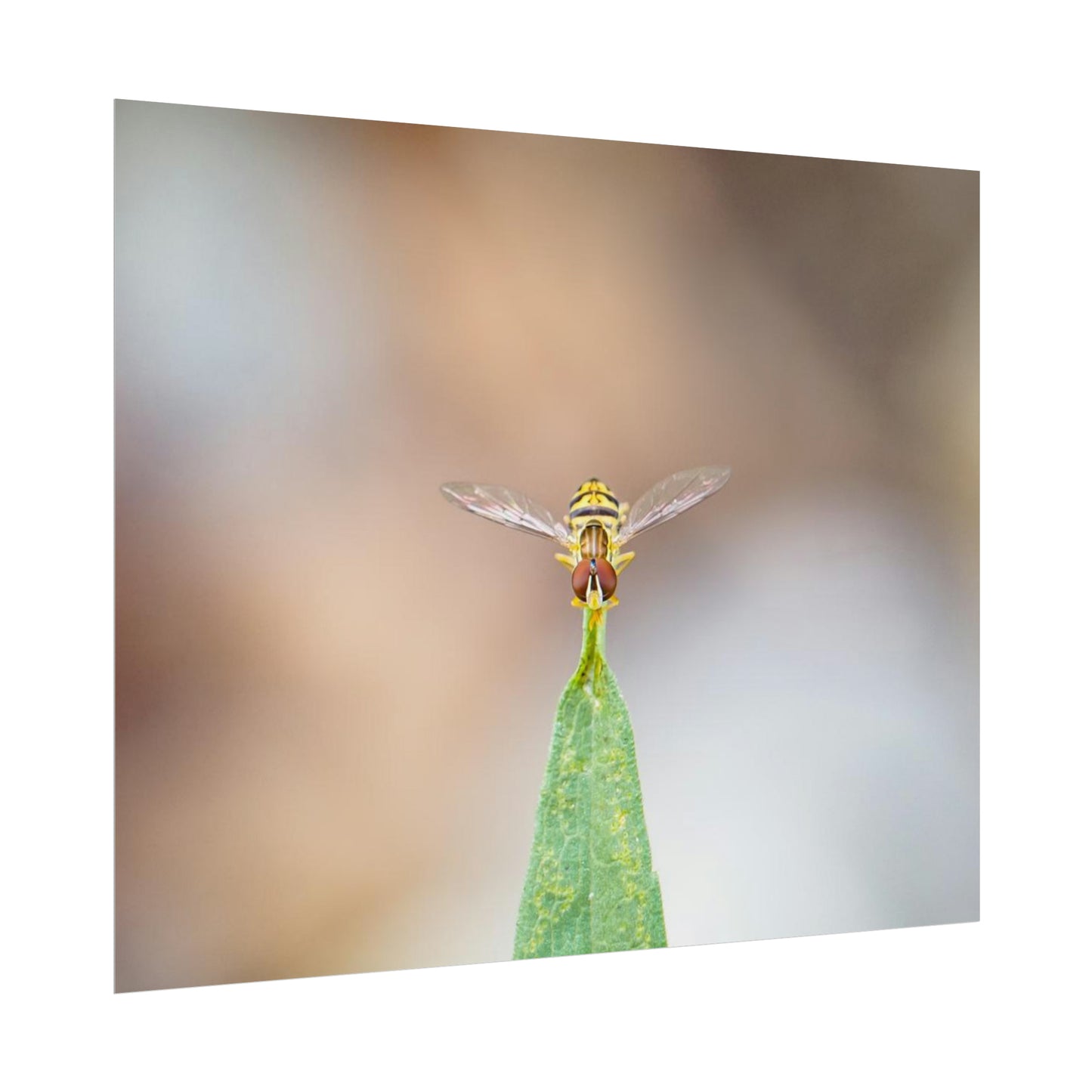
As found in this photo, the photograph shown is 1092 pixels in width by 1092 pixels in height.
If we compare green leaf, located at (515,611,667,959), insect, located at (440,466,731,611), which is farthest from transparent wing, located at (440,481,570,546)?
green leaf, located at (515,611,667,959)

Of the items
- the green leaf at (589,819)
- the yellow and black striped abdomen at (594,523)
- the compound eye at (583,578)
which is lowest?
the green leaf at (589,819)

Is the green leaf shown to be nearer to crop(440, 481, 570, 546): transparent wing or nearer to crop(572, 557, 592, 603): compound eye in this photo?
crop(572, 557, 592, 603): compound eye

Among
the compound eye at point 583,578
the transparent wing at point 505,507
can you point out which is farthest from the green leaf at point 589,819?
the transparent wing at point 505,507

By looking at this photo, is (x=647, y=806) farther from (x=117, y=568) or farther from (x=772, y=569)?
(x=117, y=568)

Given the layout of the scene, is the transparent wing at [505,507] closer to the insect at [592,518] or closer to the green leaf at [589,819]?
the insect at [592,518]

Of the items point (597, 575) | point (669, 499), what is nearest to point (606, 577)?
point (597, 575)

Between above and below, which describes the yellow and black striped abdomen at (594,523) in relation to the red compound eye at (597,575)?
above
